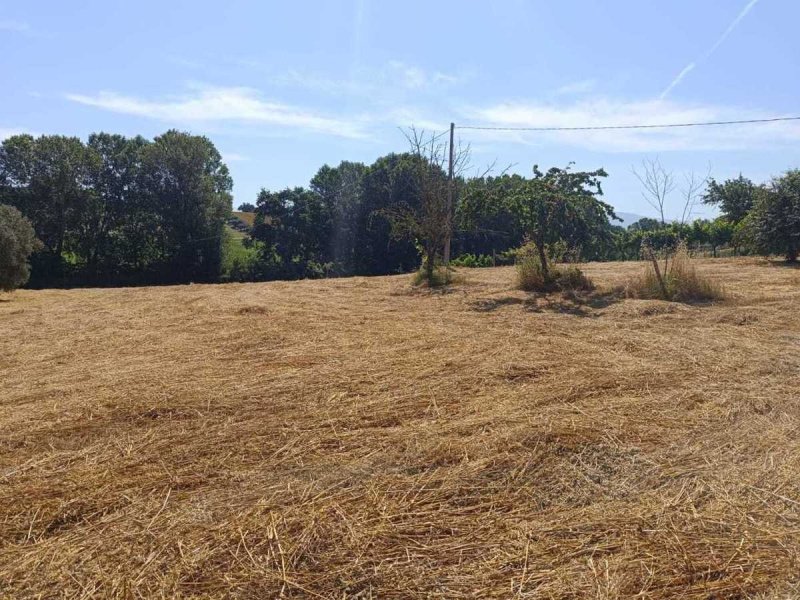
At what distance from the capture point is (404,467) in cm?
273

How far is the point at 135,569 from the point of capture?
6.46 ft

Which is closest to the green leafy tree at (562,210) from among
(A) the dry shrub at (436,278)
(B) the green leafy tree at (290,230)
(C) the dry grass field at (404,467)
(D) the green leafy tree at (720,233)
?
(A) the dry shrub at (436,278)

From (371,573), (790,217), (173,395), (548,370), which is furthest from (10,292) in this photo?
(790,217)

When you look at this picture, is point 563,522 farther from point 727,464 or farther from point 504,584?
point 727,464

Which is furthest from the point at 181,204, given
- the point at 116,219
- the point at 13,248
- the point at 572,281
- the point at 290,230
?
the point at 572,281

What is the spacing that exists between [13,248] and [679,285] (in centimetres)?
1178

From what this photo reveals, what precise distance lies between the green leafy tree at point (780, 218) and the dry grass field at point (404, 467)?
8439 millimetres

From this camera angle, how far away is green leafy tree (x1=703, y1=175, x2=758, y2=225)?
18.7 metres

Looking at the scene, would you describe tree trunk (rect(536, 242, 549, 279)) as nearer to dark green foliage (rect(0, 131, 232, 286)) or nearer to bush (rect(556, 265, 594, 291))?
bush (rect(556, 265, 594, 291))

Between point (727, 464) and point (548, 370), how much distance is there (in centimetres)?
171

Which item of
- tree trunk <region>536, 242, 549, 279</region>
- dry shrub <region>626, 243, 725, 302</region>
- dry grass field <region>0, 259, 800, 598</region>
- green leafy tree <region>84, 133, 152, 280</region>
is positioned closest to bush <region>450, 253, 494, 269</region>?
tree trunk <region>536, 242, 549, 279</region>

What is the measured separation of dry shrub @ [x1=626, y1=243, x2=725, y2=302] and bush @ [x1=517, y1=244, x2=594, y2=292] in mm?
958

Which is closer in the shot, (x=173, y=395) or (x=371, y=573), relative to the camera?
(x=371, y=573)

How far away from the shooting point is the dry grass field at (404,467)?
1953 millimetres
